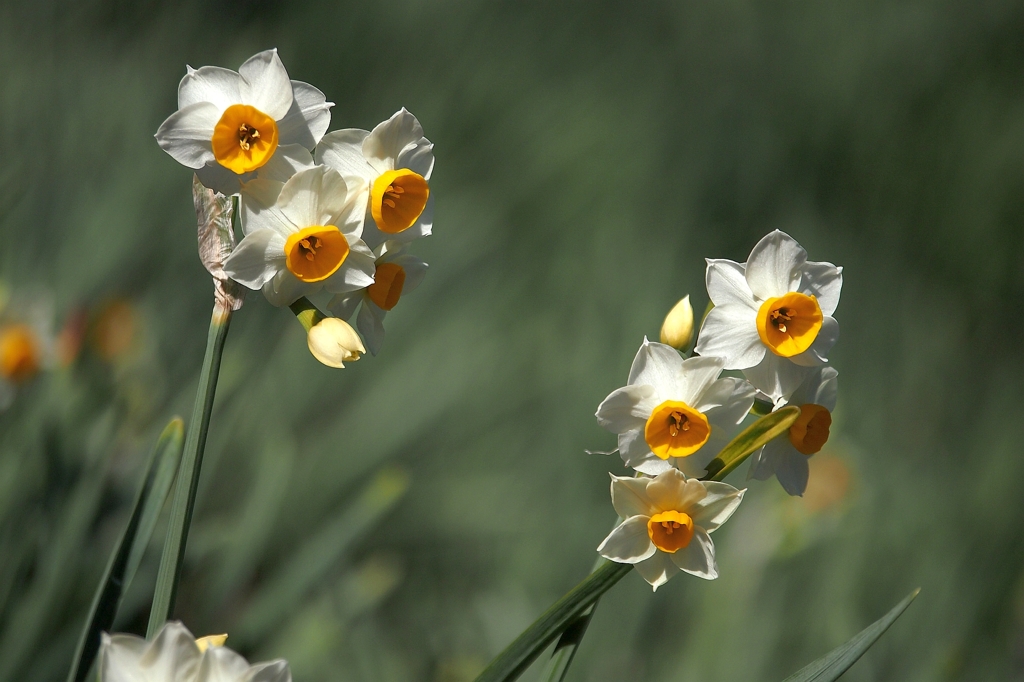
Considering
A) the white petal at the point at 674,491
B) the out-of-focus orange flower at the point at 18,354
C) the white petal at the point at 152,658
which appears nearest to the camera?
the white petal at the point at 152,658

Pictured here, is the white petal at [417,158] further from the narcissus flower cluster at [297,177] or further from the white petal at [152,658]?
the white petal at [152,658]

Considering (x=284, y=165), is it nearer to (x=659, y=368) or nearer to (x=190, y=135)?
(x=190, y=135)

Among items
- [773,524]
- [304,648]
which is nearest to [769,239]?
[304,648]

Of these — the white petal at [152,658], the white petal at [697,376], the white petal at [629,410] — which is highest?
the white petal at [697,376]

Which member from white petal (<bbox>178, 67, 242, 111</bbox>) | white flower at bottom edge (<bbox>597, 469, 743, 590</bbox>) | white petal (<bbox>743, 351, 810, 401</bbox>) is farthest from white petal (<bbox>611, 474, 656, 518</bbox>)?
white petal (<bbox>178, 67, 242, 111</bbox>)

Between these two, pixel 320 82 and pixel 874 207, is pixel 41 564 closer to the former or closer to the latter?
pixel 320 82

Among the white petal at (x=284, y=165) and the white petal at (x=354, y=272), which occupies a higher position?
the white petal at (x=284, y=165)

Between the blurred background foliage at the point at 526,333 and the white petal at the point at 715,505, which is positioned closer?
the white petal at the point at 715,505

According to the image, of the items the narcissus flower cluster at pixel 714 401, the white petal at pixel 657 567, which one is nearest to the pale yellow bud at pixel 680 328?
the narcissus flower cluster at pixel 714 401

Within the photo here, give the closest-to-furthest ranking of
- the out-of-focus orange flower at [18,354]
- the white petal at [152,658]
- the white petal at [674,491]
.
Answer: the white petal at [152,658] < the white petal at [674,491] < the out-of-focus orange flower at [18,354]
